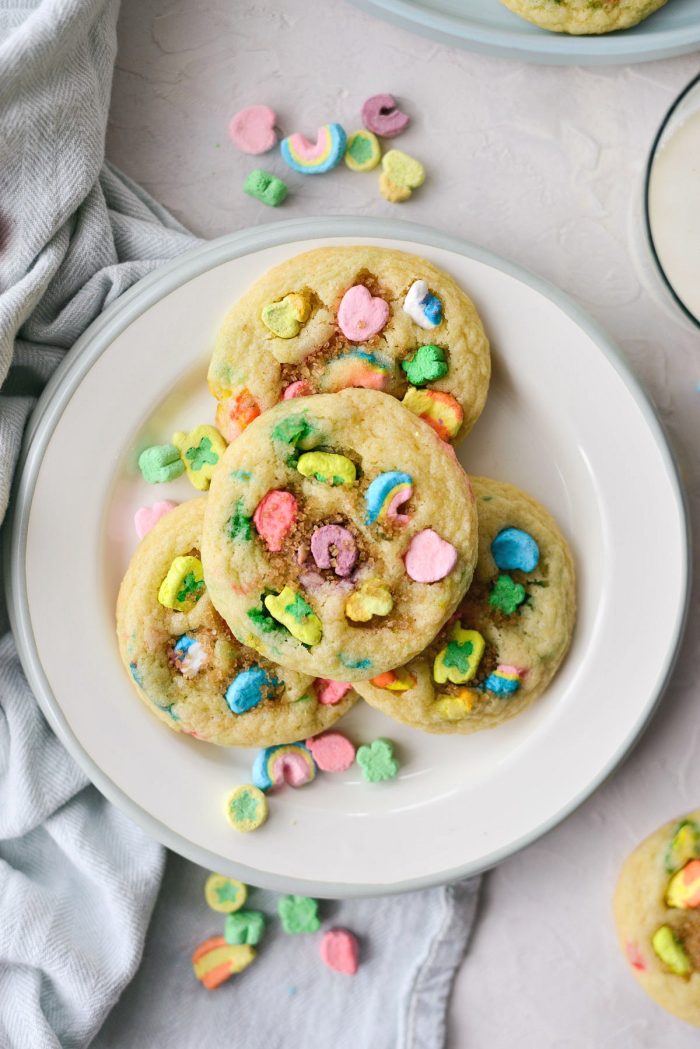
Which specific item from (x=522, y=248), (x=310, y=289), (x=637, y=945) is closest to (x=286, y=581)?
(x=310, y=289)

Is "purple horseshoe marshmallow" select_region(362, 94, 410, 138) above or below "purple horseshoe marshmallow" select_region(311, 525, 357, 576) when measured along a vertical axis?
above

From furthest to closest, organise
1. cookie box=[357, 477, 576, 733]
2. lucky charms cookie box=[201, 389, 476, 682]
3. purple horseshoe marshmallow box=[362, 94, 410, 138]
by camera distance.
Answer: purple horseshoe marshmallow box=[362, 94, 410, 138], cookie box=[357, 477, 576, 733], lucky charms cookie box=[201, 389, 476, 682]

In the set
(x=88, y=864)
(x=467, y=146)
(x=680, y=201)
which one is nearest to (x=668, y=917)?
(x=88, y=864)

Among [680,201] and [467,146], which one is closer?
[680,201]

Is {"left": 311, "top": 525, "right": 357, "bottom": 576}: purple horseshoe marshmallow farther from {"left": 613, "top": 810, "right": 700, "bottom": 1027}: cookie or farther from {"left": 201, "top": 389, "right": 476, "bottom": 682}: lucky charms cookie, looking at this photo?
{"left": 613, "top": 810, "right": 700, "bottom": 1027}: cookie

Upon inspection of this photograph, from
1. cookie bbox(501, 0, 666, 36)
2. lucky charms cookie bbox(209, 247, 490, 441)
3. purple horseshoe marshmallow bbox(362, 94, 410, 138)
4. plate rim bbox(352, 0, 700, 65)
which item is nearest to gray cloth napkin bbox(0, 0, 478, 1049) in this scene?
lucky charms cookie bbox(209, 247, 490, 441)

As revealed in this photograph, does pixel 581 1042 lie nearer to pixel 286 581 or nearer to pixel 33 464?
pixel 286 581

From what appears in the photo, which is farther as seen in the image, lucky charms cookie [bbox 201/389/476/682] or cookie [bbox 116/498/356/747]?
cookie [bbox 116/498/356/747]

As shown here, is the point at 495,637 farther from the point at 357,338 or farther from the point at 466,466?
the point at 357,338
